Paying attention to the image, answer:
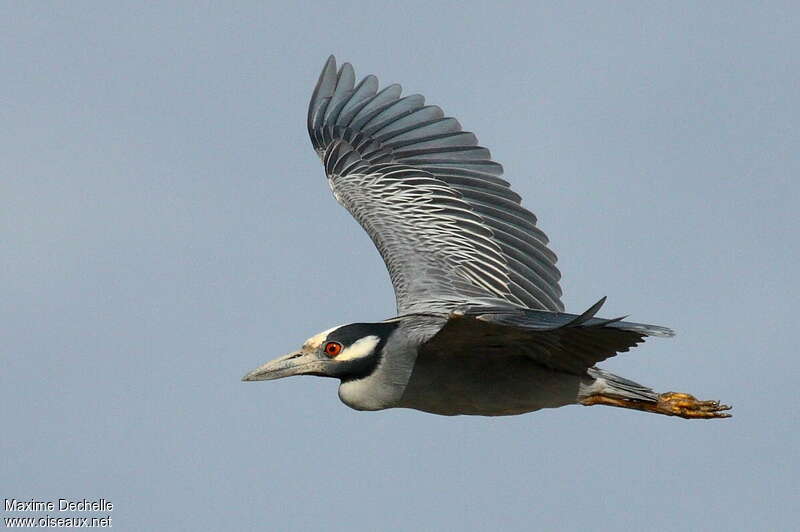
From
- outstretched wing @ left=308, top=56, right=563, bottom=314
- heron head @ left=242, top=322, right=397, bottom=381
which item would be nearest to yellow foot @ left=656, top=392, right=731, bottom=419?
outstretched wing @ left=308, top=56, right=563, bottom=314

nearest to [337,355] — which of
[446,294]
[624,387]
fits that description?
[446,294]

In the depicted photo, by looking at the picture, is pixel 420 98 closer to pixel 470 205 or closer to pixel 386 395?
pixel 470 205

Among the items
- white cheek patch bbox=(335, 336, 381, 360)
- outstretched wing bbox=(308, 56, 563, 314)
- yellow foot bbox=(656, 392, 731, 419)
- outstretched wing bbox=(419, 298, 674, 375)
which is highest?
outstretched wing bbox=(308, 56, 563, 314)

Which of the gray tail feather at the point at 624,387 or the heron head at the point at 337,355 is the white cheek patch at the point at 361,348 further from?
the gray tail feather at the point at 624,387

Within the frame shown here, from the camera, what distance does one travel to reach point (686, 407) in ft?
36.1

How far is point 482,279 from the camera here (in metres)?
11.7

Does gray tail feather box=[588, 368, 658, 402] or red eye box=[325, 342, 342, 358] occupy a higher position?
red eye box=[325, 342, 342, 358]

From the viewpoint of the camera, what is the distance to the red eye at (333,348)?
1012 centimetres

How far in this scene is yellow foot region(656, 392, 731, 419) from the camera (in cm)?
1099

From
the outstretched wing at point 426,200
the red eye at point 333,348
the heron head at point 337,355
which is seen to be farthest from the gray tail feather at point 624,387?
the red eye at point 333,348

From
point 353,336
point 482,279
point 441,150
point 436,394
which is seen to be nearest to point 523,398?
point 436,394

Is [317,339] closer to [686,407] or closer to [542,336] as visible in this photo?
[542,336]

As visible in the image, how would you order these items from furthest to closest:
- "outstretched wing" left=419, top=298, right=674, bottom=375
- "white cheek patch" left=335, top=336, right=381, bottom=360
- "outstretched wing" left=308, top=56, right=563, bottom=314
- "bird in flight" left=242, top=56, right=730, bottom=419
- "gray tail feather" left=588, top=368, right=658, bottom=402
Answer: "outstretched wing" left=308, top=56, right=563, bottom=314, "gray tail feather" left=588, top=368, right=658, bottom=402, "white cheek patch" left=335, top=336, right=381, bottom=360, "bird in flight" left=242, top=56, right=730, bottom=419, "outstretched wing" left=419, top=298, right=674, bottom=375

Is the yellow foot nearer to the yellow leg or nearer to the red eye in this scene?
the yellow leg
